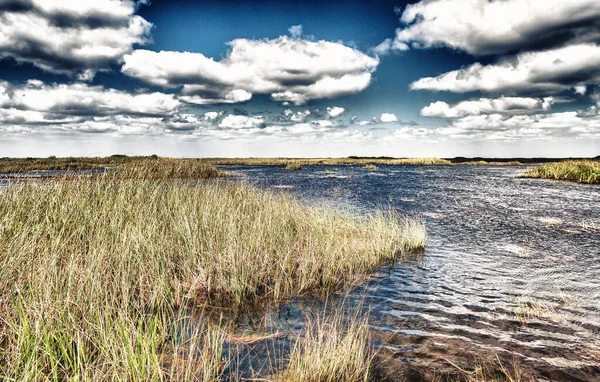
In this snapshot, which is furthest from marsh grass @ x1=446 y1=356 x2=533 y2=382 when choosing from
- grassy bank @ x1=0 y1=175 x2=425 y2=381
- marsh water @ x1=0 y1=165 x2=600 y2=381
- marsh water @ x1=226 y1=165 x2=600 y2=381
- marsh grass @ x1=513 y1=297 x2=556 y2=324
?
grassy bank @ x1=0 y1=175 x2=425 y2=381

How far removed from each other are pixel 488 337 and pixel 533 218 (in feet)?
50.9

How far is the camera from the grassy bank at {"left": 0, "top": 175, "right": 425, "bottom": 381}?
4.23 m

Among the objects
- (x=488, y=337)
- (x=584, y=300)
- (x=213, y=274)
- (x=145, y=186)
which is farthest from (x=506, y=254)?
(x=145, y=186)

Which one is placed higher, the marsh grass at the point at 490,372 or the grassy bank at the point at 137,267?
the grassy bank at the point at 137,267

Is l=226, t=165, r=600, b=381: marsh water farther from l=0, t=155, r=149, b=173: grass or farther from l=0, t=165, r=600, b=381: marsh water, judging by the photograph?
l=0, t=155, r=149, b=173: grass

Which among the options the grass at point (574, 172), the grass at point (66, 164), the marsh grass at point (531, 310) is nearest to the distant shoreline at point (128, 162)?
the grass at point (66, 164)

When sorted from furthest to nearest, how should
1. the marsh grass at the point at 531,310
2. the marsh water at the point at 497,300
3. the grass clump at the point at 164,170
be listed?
the grass clump at the point at 164,170 → the marsh grass at the point at 531,310 → the marsh water at the point at 497,300

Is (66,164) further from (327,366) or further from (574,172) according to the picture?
(574,172)

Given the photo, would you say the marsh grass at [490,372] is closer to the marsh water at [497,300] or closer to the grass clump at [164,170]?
the marsh water at [497,300]

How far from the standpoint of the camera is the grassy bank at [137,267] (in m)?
4.23

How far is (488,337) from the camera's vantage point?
578 cm

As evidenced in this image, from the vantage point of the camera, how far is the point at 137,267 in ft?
22.4

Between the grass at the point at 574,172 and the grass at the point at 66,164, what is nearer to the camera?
the grass at the point at 66,164

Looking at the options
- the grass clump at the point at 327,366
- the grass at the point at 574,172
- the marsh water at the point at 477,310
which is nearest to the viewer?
the grass clump at the point at 327,366
